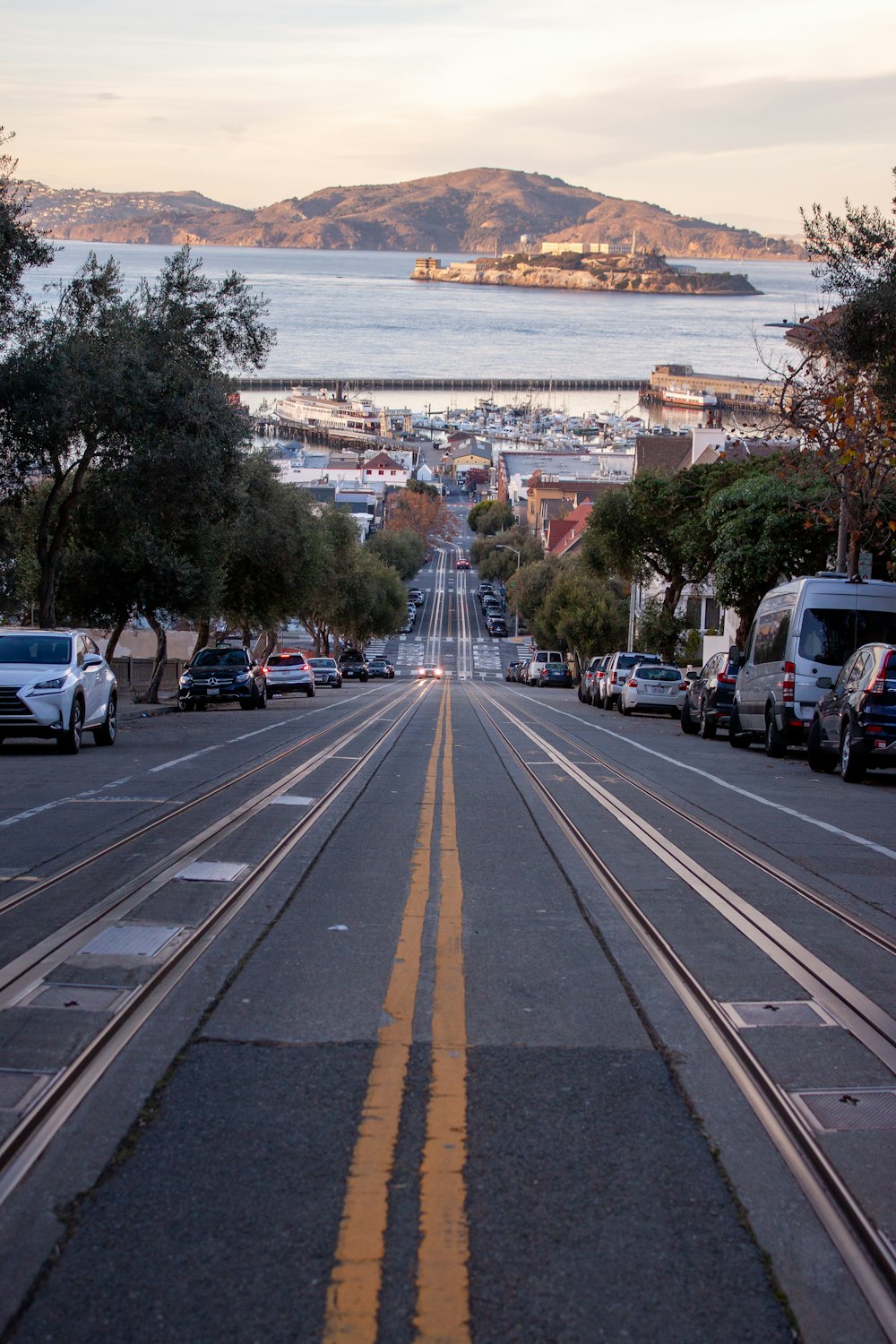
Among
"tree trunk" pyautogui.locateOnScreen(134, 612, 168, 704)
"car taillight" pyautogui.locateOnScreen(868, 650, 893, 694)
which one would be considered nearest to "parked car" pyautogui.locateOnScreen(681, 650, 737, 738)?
"car taillight" pyautogui.locateOnScreen(868, 650, 893, 694)

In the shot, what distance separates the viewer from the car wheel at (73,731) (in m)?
17.8

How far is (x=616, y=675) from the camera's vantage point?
37.3 meters

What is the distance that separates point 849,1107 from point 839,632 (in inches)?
624

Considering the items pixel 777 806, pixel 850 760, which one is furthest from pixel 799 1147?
pixel 850 760

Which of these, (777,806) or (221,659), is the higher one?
(221,659)

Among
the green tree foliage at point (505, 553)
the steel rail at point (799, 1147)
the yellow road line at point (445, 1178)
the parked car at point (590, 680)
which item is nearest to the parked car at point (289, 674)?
the parked car at point (590, 680)

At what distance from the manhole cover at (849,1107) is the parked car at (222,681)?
27.4 metres

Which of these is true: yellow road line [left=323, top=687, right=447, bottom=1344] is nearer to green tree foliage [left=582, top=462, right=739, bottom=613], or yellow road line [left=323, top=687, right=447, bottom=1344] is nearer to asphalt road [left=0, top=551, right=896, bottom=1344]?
asphalt road [left=0, top=551, right=896, bottom=1344]

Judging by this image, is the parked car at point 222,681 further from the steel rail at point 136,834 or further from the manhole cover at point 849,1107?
the manhole cover at point 849,1107

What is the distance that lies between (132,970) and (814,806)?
30.9 feet

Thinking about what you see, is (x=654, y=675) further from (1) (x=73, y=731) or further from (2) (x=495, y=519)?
(2) (x=495, y=519)

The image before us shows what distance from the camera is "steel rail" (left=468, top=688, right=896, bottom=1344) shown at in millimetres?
3709

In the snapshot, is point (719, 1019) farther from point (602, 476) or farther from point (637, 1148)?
point (602, 476)

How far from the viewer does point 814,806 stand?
14.3m
